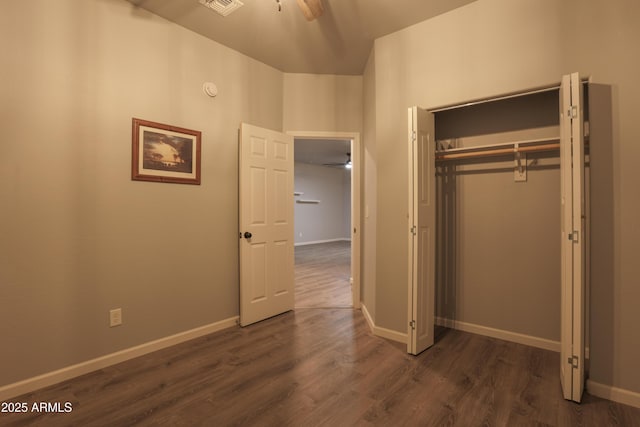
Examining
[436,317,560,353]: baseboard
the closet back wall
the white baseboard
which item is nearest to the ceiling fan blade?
the closet back wall

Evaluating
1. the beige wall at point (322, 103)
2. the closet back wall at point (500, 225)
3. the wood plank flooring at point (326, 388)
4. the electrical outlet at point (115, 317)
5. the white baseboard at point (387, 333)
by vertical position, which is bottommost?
the wood plank flooring at point (326, 388)

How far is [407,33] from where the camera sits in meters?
2.73

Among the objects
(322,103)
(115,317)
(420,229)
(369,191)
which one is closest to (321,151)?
(322,103)

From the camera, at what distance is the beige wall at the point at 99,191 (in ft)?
6.43

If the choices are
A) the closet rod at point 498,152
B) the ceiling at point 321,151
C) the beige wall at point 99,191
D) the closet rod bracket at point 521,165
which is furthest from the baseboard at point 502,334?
the ceiling at point 321,151

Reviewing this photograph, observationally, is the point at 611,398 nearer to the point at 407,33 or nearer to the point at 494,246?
the point at 494,246

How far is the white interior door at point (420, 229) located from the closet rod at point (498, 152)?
35 cm

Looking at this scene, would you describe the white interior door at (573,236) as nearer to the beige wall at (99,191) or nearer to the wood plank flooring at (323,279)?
the wood plank flooring at (323,279)

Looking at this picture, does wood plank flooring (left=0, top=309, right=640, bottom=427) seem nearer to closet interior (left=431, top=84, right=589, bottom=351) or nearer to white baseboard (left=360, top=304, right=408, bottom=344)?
white baseboard (left=360, top=304, right=408, bottom=344)

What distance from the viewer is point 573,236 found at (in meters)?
1.79

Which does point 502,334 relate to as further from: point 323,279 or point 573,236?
point 323,279

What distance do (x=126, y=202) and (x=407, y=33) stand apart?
2.84m

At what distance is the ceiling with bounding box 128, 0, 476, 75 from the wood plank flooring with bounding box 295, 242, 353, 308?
2.92 metres

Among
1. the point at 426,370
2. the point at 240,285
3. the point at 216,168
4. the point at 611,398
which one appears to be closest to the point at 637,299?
the point at 611,398
